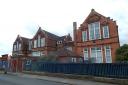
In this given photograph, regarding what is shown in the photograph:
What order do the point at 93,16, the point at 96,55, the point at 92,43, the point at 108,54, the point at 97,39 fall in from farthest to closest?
the point at 93,16 → the point at 92,43 → the point at 97,39 → the point at 96,55 → the point at 108,54

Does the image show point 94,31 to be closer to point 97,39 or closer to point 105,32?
point 97,39

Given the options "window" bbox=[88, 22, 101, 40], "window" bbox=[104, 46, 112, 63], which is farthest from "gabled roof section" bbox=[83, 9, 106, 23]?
"window" bbox=[104, 46, 112, 63]

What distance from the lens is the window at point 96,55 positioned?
37.4 m

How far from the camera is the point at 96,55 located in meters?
37.9

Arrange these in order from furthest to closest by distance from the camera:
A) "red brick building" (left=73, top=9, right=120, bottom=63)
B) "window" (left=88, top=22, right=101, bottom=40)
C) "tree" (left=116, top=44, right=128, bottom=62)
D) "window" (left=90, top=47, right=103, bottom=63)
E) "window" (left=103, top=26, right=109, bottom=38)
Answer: "window" (left=88, top=22, right=101, bottom=40)
"window" (left=90, top=47, right=103, bottom=63)
"window" (left=103, top=26, right=109, bottom=38)
"red brick building" (left=73, top=9, right=120, bottom=63)
"tree" (left=116, top=44, right=128, bottom=62)

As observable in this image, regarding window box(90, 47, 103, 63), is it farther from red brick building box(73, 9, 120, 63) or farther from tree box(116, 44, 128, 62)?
tree box(116, 44, 128, 62)

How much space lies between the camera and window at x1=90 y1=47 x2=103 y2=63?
37.4m

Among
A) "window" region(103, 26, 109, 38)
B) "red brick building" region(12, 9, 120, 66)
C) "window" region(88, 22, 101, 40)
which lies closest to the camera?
"red brick building" region(12, 9, 120, 66)

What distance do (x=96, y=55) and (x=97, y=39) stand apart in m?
3.03

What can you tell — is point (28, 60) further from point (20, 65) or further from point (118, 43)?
point (118, 43)

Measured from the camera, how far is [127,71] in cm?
1694

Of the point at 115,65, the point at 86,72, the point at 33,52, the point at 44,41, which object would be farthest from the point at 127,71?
the point at 33,52

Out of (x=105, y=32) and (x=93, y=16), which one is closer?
(x=105, y=32)

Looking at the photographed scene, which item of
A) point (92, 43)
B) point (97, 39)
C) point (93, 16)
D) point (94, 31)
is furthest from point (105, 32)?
point (93, 16)
